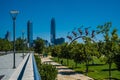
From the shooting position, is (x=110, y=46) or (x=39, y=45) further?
(x=39, y=45)

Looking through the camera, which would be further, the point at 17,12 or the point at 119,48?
the point at 119,48

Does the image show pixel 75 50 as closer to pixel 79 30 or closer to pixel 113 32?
pixel 79 30

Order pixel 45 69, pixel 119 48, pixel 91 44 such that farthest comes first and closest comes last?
1. pixel 91 44
2. pixel 119 48
3. pixel 45 69

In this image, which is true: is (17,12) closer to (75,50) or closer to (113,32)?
(113,32)

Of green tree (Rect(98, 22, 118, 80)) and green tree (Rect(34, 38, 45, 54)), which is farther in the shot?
green tree (Rect(34, 38, 45, 54))

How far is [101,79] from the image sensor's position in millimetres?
31250

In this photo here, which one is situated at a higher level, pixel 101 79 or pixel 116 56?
pixel 116 56

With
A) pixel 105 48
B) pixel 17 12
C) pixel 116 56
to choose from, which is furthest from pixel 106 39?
pixel 17 12

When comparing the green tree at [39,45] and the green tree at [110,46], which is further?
the green tree at [39,45]

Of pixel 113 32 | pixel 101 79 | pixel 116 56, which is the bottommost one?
pixel 101 79

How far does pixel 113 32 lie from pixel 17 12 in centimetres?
1007

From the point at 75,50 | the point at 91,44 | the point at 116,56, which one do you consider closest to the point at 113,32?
the point at 116,56

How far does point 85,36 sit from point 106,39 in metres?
10.5

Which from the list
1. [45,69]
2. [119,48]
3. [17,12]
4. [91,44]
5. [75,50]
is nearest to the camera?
[45,69]
